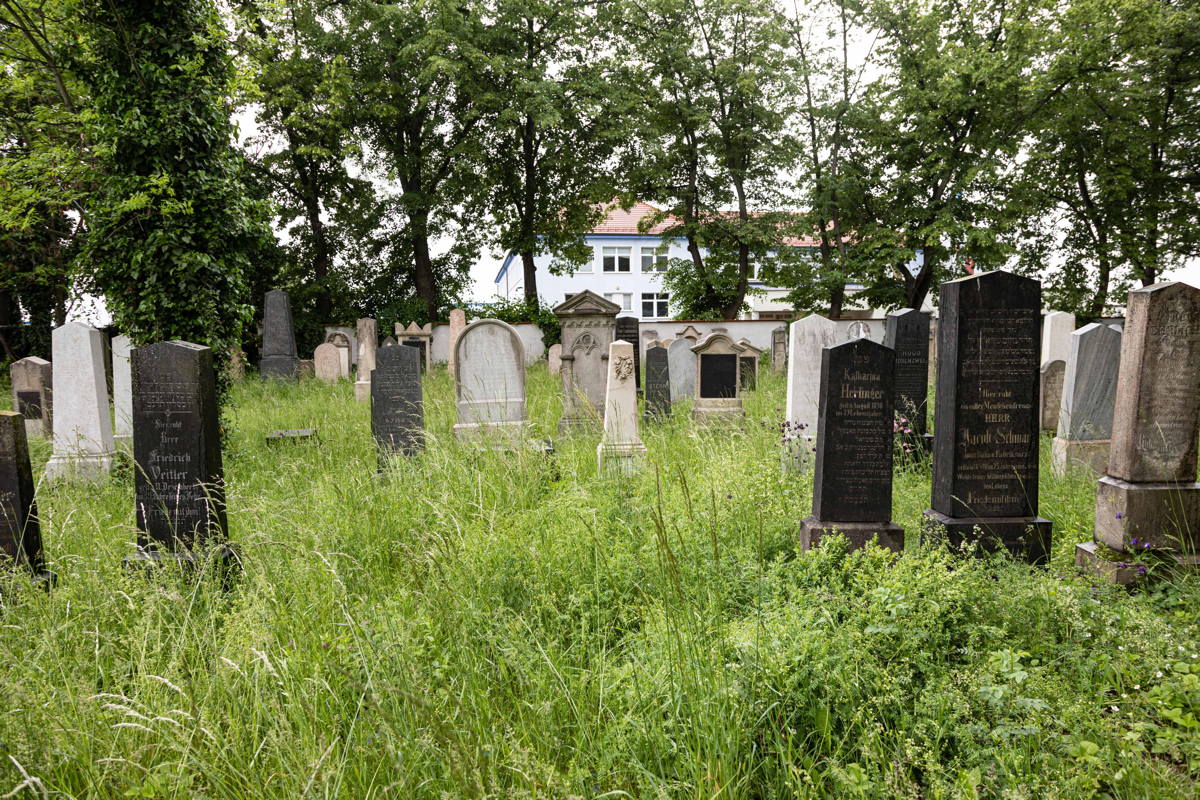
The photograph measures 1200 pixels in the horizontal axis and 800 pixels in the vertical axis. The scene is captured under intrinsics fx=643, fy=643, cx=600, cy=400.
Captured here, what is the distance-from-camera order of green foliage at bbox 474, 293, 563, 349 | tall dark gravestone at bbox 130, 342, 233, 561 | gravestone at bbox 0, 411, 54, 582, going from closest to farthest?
gravestone at bbox 0, 411, 54, 582, tall dark gravestone at bbox 130, 342, 233, 561, green foliage at bbox 474, 293, 563, 349

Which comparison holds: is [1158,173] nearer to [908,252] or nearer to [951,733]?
[908,252]

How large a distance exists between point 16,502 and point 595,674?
3365 millimetres

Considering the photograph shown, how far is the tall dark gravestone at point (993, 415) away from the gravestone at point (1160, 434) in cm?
44

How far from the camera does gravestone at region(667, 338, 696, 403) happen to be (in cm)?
1227

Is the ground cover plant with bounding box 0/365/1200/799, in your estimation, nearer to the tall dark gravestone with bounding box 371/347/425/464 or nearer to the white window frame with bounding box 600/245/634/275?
the tall dark gravestone with bounding box 371/347/425/464

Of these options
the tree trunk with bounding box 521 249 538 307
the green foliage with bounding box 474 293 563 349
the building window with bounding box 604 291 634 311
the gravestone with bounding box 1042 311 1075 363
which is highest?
the building window with bounding box 604 291 634 311

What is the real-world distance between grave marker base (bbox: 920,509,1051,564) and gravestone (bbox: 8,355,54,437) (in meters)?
11.6

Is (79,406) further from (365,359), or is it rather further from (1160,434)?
(1160,434)

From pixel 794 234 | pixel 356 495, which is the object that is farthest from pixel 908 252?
pixel 356 495

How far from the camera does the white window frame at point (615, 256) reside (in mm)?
40312

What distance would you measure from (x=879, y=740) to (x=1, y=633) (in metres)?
3.64

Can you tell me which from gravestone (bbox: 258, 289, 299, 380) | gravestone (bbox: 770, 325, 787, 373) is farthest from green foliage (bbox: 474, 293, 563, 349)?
gravestone (bbox: 770, 325, 787, 373)

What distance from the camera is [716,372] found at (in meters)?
9.77

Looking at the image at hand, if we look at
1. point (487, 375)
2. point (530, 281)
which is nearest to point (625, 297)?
point (530, 281)
